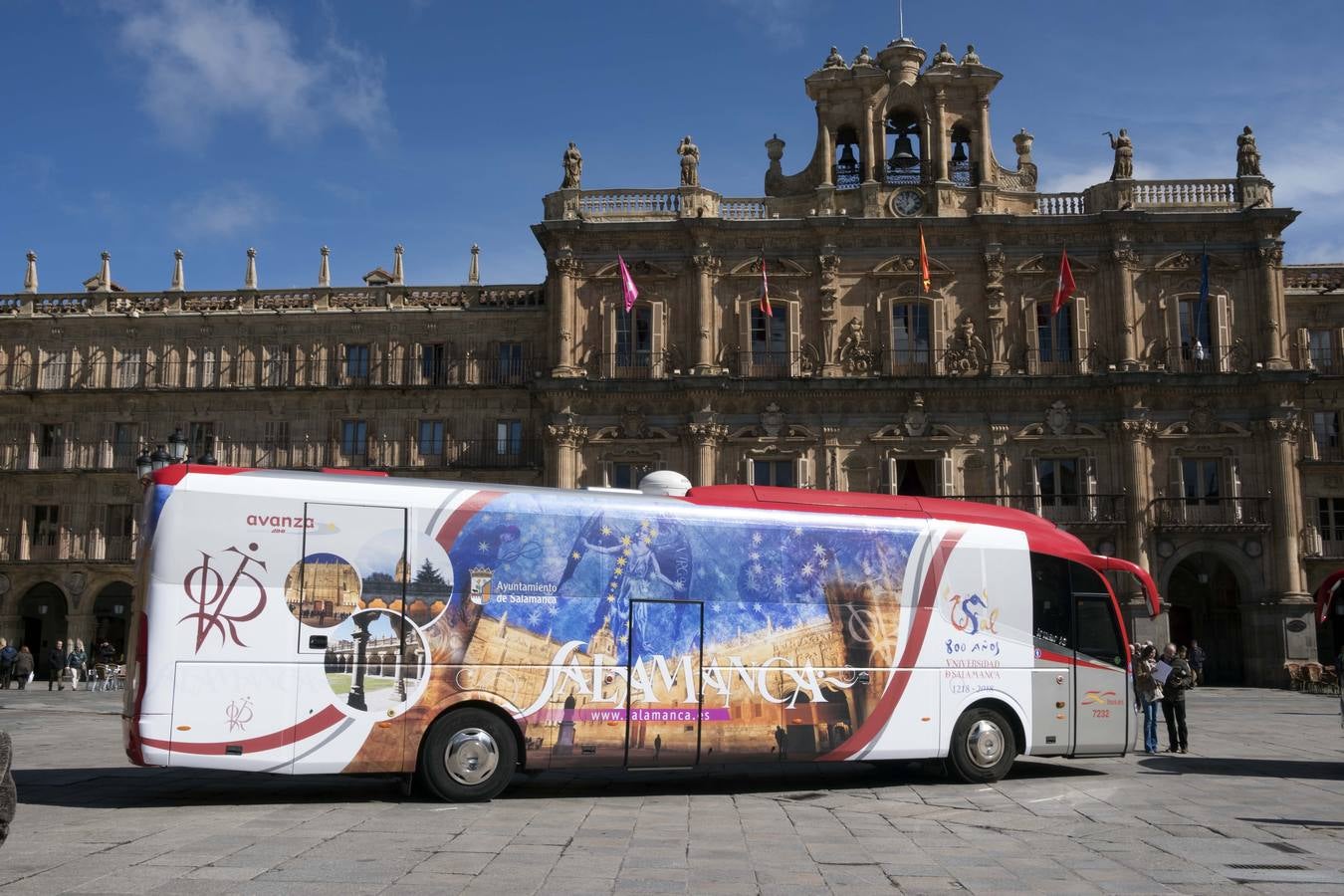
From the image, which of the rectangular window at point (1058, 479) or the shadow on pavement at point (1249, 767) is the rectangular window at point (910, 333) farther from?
the shadow on pavement at point (1249, 767)

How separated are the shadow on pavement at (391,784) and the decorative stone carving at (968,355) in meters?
23.1

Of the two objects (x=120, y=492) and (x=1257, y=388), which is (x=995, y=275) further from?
(x=120, y=492)

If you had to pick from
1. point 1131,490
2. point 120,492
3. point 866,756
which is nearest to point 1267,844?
point 866,756

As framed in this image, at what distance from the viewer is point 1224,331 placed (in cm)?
3825

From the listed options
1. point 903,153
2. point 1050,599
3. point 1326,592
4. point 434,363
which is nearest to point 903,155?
point 903,153

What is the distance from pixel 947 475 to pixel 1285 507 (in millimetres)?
10310

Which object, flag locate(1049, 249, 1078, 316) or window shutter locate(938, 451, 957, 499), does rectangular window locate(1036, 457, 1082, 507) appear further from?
flag locate(1049, 249, 1078, 316)

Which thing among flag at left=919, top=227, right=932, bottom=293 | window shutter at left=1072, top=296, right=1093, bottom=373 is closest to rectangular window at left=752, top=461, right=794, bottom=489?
flag at left=919, top=227, right=932, bottom=293

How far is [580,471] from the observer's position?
3838 centimetres

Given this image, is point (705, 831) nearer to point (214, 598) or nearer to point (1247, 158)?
point (214, 598)

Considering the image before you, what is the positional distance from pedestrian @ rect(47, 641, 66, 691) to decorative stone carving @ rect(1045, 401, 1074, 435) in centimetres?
3166

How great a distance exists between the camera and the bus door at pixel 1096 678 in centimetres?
1525

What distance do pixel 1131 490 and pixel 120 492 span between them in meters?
33.4

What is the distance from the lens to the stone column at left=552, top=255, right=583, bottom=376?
127ft
